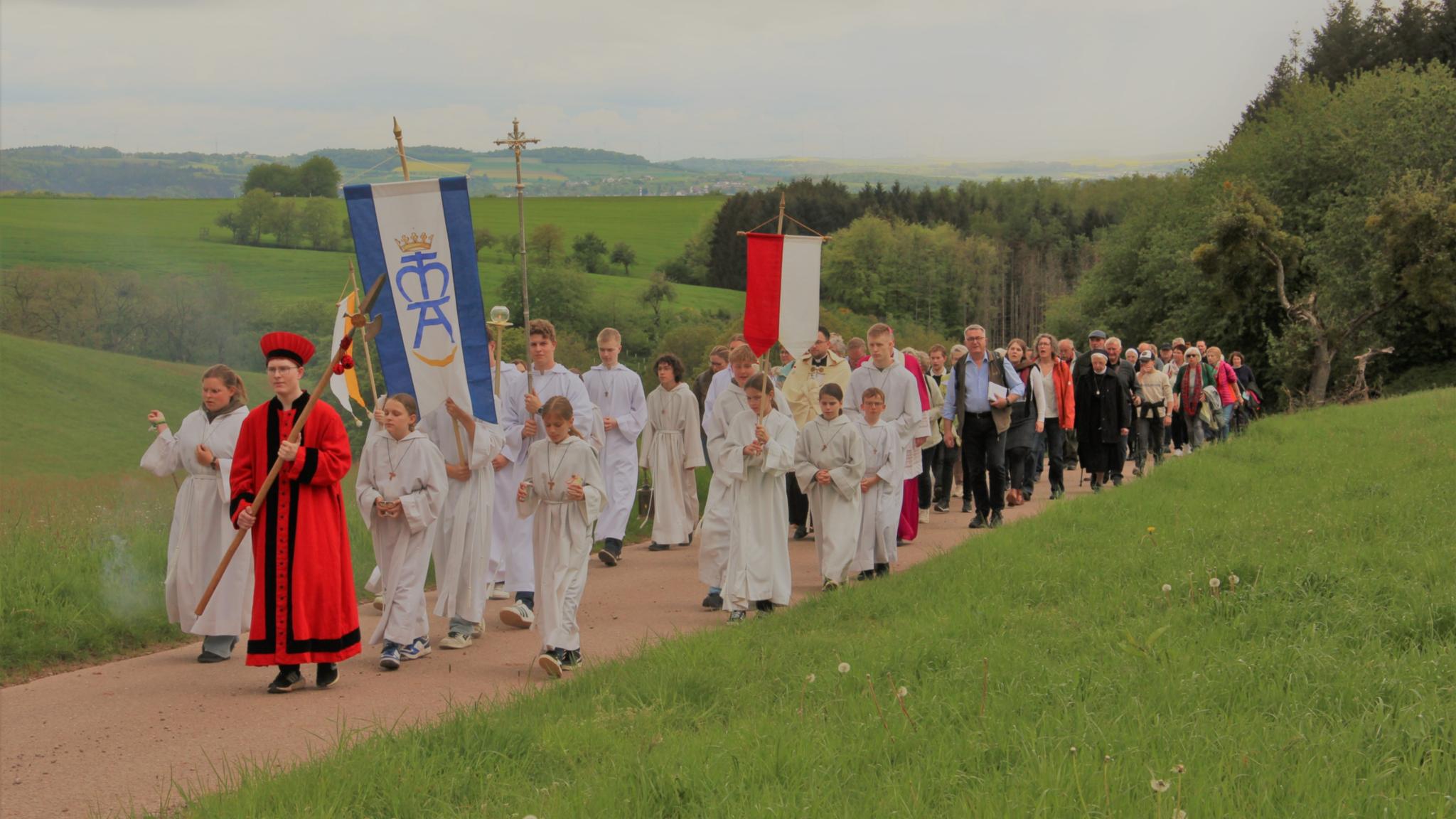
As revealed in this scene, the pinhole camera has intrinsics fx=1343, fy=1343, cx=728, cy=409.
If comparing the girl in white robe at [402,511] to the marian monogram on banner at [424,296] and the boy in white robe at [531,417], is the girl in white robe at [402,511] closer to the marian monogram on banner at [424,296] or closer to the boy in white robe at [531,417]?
the marian monogram on banner at [424,296]

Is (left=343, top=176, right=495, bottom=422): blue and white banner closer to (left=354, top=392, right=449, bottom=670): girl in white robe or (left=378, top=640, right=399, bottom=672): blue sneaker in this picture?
(left=354, top=392, right=449, bottom=670): girl in white robe

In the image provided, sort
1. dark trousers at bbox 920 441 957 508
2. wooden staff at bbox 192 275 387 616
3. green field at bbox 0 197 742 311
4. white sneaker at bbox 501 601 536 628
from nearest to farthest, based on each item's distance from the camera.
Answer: wooden staff at bbox 192 275 387 616 → white sneaker at bbox 501 601 536 628 → dark trousers at bbox 920 441 957 508 → green field at bbox 0 197 742 311

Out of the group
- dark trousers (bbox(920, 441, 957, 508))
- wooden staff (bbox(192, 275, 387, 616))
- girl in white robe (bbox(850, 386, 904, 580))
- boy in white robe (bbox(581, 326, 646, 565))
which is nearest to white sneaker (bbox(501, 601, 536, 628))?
wooden staff (bbox(192, 275, 387, 616))

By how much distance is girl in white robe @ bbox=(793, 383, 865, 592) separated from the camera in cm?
1113

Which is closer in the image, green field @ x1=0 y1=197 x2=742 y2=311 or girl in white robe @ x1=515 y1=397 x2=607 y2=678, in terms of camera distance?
girl in white robe @ x1=515 y1=397 x2=607 y2=678

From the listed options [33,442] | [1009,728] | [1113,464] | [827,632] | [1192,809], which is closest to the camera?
[1192,809]

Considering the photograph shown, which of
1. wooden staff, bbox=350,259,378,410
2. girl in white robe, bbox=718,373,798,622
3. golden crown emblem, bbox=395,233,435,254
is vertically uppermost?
golden crown emblem, bbox=395,233,435,254

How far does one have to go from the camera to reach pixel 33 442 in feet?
150

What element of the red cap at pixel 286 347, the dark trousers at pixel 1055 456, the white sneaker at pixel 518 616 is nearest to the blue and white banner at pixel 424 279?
the red cap at pixel 286 347

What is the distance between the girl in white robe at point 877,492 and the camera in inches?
456

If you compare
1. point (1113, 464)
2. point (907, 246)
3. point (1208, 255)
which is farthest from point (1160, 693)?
point (907, 246)

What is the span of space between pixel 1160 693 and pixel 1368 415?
50.1ft

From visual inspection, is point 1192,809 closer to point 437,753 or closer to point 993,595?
point 437,753

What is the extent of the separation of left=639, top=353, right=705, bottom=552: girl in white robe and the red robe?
20.2ft
